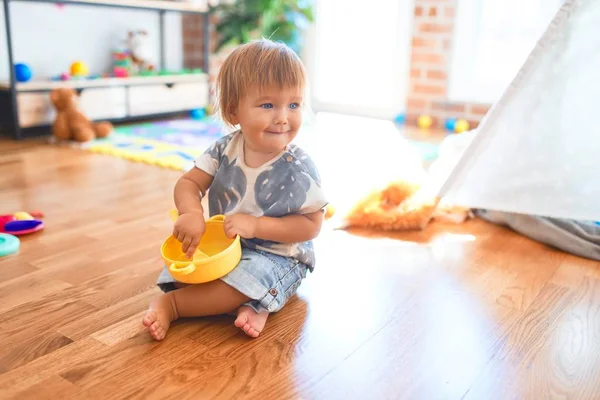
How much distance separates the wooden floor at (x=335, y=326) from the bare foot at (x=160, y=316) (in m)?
0.02

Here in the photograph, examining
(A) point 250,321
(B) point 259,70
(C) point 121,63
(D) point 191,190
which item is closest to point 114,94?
(C) point 121,63

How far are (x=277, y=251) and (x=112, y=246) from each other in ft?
1.55

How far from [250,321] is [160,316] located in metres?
0.14

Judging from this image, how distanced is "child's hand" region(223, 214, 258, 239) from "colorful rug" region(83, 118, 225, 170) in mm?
1127

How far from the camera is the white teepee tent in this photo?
1.28m

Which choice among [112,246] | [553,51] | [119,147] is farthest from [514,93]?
[119,147]

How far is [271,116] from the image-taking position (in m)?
0.98

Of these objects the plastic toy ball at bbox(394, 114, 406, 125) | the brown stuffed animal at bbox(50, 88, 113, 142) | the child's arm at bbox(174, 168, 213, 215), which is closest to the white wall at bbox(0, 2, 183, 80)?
the brown stuffed animal at bbox(50, 88, 113, 142)

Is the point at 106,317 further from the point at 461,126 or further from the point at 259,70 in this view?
the point at 461,126

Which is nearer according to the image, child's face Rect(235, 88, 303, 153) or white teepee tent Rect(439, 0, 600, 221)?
child's face Rect(235, 88, 303, 153)

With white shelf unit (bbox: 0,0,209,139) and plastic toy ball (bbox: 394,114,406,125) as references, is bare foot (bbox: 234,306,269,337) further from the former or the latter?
plastic toy ball (bbox: 394,114,406,125)

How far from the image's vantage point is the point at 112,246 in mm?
1310

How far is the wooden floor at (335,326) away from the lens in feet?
2.65

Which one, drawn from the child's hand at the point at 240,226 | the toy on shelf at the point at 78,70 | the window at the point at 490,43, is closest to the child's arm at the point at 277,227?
the child's hand at the point at 240,226
